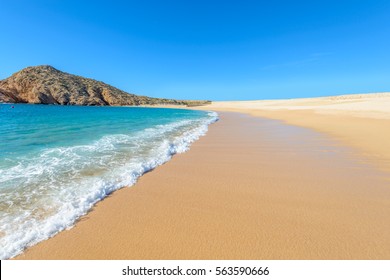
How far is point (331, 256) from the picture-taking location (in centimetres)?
255

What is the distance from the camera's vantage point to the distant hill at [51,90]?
96.3m

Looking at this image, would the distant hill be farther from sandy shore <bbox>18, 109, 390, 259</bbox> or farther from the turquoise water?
sandy shore <bbox>18, 109, 390, 259</bbox>

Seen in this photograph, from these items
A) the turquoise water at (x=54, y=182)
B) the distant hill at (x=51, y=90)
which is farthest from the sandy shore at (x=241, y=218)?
the distant hill at (x=51, y=90)

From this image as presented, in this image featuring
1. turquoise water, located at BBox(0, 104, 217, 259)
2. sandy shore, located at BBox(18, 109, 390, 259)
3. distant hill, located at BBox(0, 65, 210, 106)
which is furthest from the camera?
distant hill, located at BBox(0, 65, 210, 106)

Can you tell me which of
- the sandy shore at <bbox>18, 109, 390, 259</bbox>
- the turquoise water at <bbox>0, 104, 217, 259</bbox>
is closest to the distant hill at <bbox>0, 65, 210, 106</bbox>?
the turquoise water at <bbox>0, 104, 217, 259</bbox>

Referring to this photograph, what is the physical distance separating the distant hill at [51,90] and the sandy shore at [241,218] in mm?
119156

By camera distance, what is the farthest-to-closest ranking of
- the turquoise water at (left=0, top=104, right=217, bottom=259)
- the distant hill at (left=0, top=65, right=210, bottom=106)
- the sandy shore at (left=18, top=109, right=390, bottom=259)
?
1. the distant hill at (left=0, top=65, right=210, bottom=106)
2. the turquoise water at (left=0, top=104, right=217, bottom=259)
3. the sandy shore at (left=18, top=109, right=390, bottom=259)

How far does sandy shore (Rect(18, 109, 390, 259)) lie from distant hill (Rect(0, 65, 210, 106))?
11916 cm

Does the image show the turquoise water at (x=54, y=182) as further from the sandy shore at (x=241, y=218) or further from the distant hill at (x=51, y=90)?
the distant hill at (x=51, y=90)

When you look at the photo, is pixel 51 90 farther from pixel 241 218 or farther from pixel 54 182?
pixel 241 218

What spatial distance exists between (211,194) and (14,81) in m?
134

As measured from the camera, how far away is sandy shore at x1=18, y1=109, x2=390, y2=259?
2.68 m
